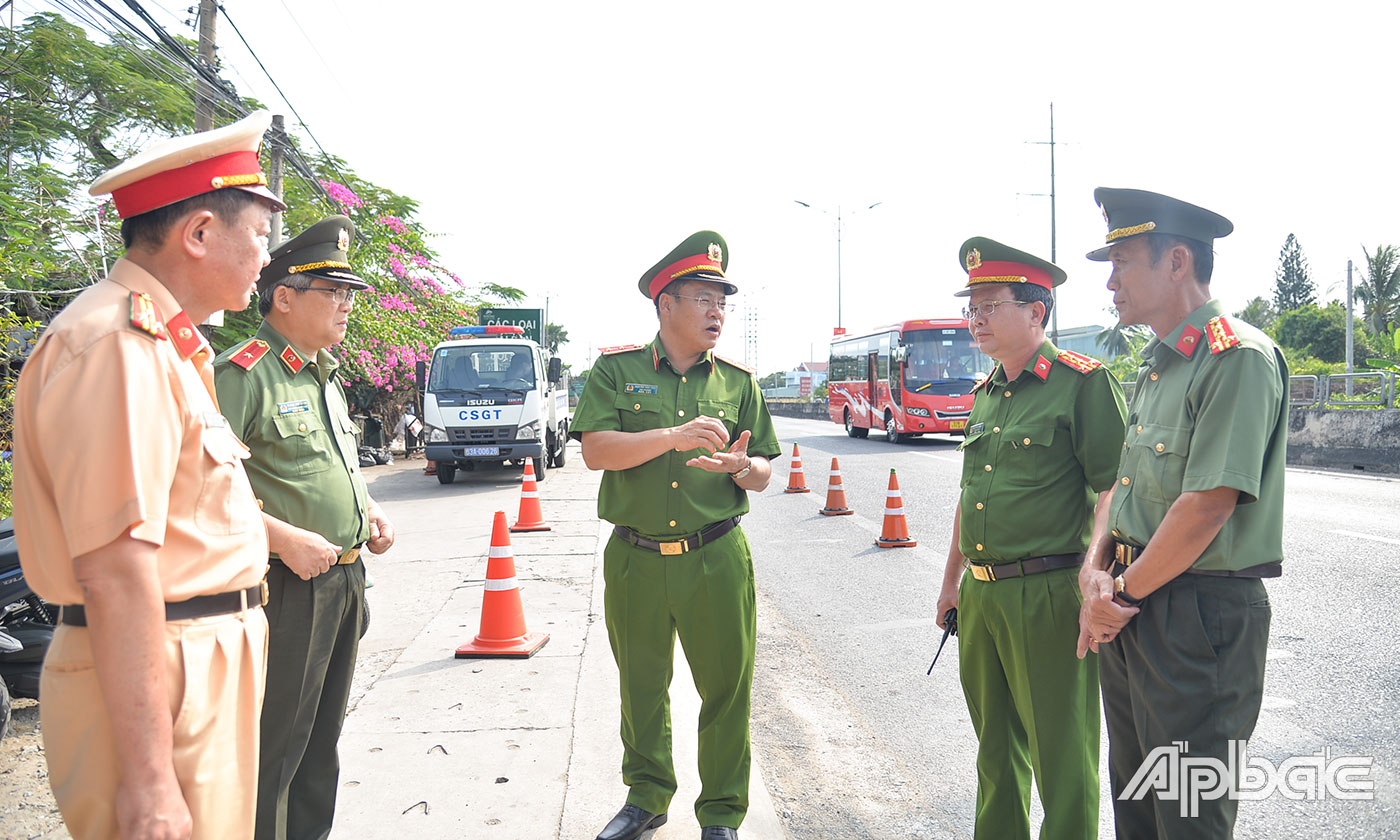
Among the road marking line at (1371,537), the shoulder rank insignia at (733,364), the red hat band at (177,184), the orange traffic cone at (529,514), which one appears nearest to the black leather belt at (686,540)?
the shoulder rank insignia at (733,364)

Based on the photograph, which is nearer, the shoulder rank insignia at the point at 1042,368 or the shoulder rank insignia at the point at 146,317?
the shoulder rank insignia at the point at 146,317

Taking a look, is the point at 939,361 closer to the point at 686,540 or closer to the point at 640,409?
the point at 640,409

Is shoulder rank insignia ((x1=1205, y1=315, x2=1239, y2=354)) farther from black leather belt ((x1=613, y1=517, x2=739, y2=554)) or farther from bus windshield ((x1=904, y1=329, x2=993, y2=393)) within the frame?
bus windshield ((x1=904, y1=329, x2=993, y2=393))

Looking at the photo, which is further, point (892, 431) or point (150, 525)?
point (892, 431)

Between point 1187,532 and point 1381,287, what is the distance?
214ft

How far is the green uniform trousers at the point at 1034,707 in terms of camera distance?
2.60 meters

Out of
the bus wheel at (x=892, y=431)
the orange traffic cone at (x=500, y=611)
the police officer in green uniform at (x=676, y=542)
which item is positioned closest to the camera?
the police officer in green uniform at (x=676, y=542)

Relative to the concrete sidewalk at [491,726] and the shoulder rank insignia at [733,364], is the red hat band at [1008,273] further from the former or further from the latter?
the concrete sidewalk at [491,726]

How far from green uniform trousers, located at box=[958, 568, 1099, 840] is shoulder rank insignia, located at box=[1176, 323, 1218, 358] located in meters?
0.77

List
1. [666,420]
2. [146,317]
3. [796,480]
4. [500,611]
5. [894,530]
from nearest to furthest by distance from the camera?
[146,317] < [666,420] < [500,611] < [894,530] < [796,480]

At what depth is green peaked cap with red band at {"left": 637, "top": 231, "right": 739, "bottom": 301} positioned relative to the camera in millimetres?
3219

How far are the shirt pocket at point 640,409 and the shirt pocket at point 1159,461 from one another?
1605 mm

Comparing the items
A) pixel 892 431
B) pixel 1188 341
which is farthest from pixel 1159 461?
pixel 892 431

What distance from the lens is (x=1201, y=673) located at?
7.18 feet
